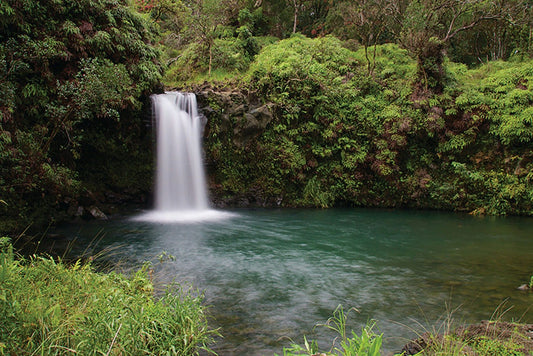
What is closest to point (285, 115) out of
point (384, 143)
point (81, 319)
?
point (384, 143)

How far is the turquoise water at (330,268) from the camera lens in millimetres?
4638

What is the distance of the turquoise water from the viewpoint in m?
4.64

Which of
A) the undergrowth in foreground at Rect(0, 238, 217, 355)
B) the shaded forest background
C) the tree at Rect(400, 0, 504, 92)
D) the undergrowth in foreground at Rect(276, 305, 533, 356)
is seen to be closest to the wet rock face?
the shaded forest background

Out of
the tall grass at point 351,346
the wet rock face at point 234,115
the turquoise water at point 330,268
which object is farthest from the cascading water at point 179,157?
the tall grass at point 351,346

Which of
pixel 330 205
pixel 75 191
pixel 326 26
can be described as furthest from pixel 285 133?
pixel 326 26

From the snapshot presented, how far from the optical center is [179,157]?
1431 centimetres

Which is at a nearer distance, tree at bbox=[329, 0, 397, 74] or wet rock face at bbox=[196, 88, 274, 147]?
wet rock face at bbox=[196, 88, 274, 147]

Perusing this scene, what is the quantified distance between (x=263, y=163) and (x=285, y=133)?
175 cm

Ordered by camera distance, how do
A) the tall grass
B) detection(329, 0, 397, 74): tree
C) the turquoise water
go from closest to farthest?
the tall grass, the turquoise water, detection(329, 0, 397, 74): tree

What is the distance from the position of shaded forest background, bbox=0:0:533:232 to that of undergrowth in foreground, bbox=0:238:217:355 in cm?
617

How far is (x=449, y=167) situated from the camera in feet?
48.4

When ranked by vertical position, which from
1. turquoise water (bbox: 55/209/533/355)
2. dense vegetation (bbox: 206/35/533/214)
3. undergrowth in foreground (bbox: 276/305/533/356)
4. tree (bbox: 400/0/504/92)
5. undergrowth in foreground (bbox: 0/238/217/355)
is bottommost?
turquoise water (bbox: 55/209/533/355)

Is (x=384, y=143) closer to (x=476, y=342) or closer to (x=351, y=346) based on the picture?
(x=476, y=342)

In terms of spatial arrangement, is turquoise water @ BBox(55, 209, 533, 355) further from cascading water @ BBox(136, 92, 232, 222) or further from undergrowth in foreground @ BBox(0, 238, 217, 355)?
cascading water @ BBox(136, 92, 232, 222)
